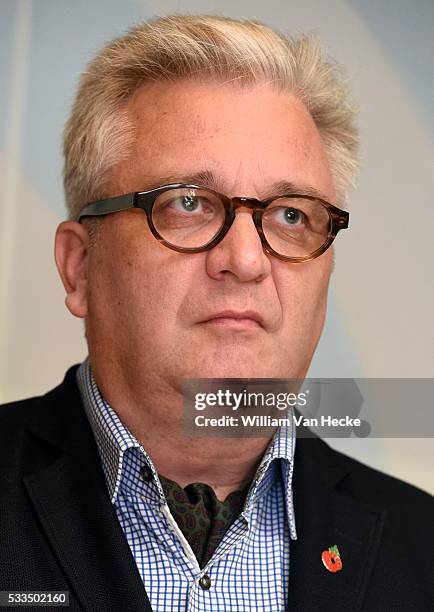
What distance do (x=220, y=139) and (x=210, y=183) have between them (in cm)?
11

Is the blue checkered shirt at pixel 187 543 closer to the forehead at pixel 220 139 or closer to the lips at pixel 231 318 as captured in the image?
the lips at pixel 231 318

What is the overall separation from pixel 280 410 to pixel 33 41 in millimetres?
1806

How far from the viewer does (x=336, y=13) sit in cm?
362

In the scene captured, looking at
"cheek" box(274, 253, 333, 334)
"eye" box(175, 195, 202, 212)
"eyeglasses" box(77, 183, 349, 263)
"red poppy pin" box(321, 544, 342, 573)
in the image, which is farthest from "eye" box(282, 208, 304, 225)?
"red poppy pin" box(321, 544, 342, 573)

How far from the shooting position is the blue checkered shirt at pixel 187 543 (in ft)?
7.15

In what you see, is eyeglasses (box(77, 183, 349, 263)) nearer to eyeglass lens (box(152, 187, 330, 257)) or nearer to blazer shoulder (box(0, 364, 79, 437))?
eyeglass lens (box(152, 187, 330, 257))

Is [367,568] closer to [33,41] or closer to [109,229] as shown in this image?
[109,229]

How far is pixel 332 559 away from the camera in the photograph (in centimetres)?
230

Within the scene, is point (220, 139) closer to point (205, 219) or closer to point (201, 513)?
point (205, 219)

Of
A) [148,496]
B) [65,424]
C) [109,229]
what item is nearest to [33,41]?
[109,229]

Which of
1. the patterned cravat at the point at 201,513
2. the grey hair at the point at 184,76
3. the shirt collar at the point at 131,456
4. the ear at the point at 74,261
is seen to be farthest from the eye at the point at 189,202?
the patterned cravat at the point at 201,513

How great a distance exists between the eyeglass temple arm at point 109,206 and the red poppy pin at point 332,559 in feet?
3.11

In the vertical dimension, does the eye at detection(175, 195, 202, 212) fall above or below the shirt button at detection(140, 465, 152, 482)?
above

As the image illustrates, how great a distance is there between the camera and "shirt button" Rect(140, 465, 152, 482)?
7.33ft
